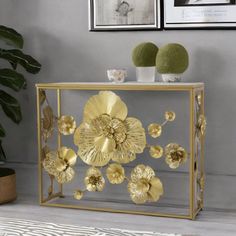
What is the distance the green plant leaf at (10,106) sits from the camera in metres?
3.03

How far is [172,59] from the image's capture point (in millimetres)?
2709

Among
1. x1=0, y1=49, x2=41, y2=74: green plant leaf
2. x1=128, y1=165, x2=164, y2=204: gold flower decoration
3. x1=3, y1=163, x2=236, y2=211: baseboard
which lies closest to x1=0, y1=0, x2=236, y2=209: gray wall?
x1=3, y1=163, x2=236, y2=211: baseboard

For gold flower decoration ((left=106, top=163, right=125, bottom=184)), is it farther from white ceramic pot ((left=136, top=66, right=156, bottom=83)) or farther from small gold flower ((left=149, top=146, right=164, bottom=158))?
white ceramic pot ((left=136, top=66, right=156, bottom=83))

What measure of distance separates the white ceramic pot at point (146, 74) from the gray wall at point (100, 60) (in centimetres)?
17

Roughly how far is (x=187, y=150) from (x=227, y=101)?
0.33 metres

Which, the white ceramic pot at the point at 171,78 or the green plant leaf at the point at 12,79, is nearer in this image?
the white ceramic pot at the point at 171,78

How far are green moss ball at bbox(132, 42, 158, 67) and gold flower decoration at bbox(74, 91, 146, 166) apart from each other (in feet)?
0.75

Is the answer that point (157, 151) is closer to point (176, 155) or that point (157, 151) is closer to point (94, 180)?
point (176, 155)

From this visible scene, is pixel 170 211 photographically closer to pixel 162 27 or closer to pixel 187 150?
pixel 187 150

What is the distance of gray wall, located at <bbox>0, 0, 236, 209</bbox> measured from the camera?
2.87 meters

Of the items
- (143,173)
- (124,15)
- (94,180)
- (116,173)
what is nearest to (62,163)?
(94,180)

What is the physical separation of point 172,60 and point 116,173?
63 cm

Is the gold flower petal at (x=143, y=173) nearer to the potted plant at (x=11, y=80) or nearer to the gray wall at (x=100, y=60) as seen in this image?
the gray wall at (x=100, y=60)

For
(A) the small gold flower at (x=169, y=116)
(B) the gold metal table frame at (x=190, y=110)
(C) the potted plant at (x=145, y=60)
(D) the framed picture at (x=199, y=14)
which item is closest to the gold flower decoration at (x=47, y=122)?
(B) the gold metal table frame at (x=190, y=110)
